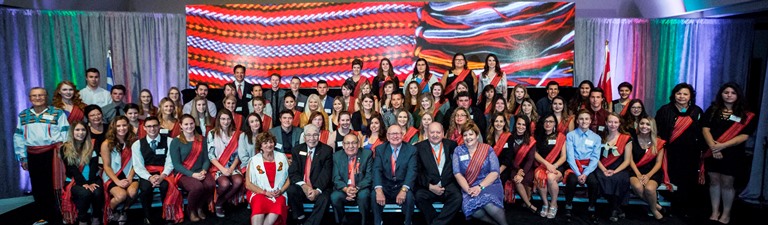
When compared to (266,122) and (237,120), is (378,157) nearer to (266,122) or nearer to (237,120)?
(266,122)

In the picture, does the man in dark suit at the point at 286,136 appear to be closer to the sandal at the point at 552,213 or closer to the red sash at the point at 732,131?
the sandal at the point at 552,213

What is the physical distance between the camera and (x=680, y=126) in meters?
4.48

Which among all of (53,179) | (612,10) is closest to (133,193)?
(53,179)

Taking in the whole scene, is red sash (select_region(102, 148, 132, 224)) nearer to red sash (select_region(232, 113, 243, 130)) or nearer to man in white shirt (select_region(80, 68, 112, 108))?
red sash (select_region(232, 113, 243, 130))

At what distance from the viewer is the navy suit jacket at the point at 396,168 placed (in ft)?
12.7

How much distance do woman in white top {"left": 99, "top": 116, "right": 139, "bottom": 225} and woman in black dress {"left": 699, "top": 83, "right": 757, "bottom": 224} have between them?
16.6ft

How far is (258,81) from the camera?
6887 mm

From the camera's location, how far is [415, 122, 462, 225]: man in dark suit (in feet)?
12.4

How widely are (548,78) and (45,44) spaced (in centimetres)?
657

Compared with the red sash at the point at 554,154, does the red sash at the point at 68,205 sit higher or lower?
lower

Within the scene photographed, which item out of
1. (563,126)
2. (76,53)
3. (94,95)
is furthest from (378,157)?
(76,53)

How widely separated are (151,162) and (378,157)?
2034 millimetres

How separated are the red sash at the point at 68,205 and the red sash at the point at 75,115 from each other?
3.00 ft

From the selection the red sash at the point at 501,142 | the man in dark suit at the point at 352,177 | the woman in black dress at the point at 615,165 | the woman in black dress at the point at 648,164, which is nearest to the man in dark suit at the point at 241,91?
the man in dark suit at the point at 352,177
